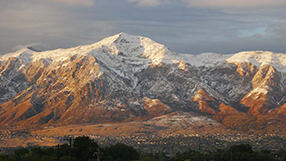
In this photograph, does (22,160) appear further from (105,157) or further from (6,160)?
(105,157)

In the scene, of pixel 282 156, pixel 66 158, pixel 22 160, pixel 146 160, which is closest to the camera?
pixel 66 158

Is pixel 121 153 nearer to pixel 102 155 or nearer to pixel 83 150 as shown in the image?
pixel 102 155

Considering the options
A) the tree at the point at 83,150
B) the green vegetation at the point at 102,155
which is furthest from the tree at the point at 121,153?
the tree at the point at 83,150

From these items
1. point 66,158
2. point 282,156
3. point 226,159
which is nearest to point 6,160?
point 66,158

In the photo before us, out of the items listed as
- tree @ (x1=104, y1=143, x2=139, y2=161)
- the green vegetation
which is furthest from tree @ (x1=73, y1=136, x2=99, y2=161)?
tree @ (x1=104, y1=143, x2=139, y2=161)

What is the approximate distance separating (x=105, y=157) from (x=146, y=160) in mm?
17319

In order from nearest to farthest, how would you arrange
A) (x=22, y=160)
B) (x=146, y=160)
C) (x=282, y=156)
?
(x=22, y=160), (x=146, y=160), (x=282, y=156)

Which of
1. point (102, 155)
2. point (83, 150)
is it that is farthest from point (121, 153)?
point (83, 150)

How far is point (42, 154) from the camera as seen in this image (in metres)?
176

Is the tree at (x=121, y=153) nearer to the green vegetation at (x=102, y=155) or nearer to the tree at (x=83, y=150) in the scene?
the green vegetation at (x=102, y=155)

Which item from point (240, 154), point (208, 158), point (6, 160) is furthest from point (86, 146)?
point (240, 154)

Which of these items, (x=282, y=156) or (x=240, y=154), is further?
(x=282, y=156)

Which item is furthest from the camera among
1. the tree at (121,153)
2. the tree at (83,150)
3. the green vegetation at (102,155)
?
the tree at (121,153)

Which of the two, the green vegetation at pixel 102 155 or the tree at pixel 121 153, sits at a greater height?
the green vegetation at pixel 102 155
